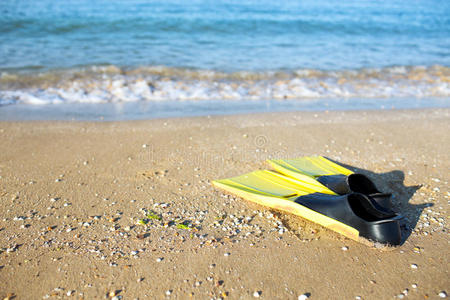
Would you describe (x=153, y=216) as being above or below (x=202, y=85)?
above

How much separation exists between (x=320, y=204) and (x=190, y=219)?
2.95 ft

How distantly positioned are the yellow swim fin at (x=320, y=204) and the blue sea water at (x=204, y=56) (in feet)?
9.84

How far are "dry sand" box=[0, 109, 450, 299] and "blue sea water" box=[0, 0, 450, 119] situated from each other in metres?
1.91

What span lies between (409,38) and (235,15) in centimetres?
664

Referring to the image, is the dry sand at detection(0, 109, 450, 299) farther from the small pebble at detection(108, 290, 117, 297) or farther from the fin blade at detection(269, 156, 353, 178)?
the fin blade at detection(269, 156, 353, 178)

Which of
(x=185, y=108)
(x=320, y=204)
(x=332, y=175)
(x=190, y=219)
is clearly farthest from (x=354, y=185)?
(x=185, y=108)

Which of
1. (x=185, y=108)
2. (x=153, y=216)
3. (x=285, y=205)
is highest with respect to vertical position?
(x=285, y=205)

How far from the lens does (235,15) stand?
14.4 metres

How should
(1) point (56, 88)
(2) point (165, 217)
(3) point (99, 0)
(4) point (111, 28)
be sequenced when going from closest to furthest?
(2) point (165, 217) < (1) point (56, 88) < (4) point (111, 28) < (3) point (99, 0)

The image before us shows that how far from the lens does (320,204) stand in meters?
2.28

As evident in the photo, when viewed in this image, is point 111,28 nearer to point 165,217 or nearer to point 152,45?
point 152,45

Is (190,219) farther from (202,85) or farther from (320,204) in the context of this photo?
(202,85)

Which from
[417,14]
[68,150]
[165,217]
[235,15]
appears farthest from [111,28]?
[417,14]

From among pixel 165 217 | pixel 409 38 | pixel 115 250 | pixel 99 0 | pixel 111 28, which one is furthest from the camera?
pixel 99 0
